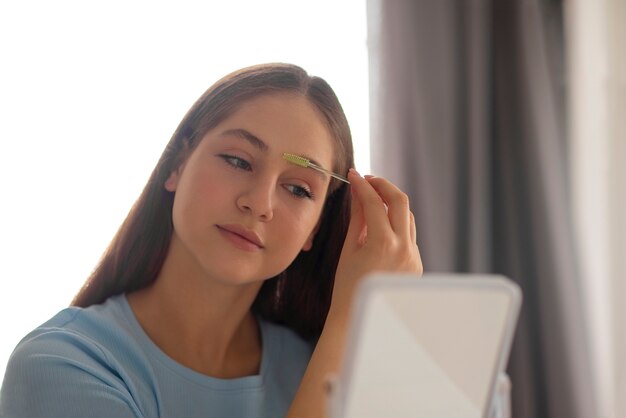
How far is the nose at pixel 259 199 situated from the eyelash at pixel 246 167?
1.3 inches

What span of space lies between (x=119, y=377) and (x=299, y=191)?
1.16 feet

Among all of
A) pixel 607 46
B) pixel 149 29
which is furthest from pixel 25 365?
pixel 607 46

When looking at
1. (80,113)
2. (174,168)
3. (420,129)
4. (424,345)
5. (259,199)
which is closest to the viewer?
(424,345)

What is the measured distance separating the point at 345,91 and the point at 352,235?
2.27 ft

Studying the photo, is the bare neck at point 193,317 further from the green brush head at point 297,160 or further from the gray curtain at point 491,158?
the gray curtain at point 491,158

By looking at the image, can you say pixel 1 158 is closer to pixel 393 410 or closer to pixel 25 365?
pixel 25 365

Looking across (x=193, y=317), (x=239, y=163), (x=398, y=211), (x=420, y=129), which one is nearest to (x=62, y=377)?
(x=193, y=317)

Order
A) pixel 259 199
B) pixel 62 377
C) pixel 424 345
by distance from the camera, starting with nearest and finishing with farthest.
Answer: pixel 424 345
pixel 62 377
pixel 259 199

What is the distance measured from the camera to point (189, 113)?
44.2 inches

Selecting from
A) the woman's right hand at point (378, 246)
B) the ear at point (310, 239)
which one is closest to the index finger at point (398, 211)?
the woman's right hand at point (378, 246)

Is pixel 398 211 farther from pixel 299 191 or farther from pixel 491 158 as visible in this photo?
pixel 491 158

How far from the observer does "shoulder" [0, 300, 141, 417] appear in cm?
87

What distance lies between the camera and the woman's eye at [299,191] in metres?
1.05

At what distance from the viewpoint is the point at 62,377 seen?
882 mm
